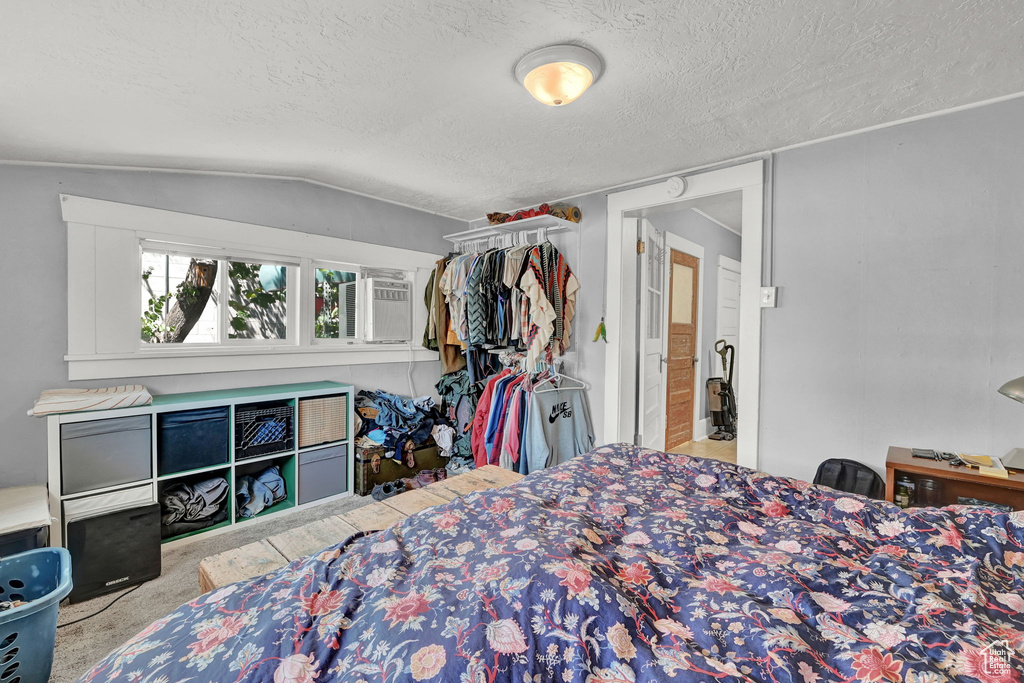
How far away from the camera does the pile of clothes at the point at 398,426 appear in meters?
3.36

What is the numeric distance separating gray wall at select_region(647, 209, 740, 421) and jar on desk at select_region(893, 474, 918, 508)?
8.87 ft

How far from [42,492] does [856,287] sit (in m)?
4.16

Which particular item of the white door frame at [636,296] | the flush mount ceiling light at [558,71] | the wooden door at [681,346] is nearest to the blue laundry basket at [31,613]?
the flush mount ceiling light at [558,71]

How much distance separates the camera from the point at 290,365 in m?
3.18

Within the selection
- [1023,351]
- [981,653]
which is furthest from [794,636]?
[1023,351]

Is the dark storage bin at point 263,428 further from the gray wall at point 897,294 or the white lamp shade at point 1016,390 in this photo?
the white lamp shade at point 1016,390

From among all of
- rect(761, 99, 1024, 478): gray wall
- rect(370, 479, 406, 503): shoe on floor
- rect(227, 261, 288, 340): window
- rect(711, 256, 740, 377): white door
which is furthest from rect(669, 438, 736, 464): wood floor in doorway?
rect(227, 261, 288, 340): window

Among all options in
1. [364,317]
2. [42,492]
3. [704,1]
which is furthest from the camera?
[364,317]

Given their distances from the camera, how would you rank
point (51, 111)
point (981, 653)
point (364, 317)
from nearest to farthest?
point (981, 653), point (51, 111), point (364, 317)

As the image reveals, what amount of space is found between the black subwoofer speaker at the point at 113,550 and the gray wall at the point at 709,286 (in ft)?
14.7

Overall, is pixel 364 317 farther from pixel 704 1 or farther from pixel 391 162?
pixel 704 1

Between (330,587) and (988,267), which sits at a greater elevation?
(988,267)

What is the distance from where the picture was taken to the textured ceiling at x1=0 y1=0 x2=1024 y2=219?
1.37m

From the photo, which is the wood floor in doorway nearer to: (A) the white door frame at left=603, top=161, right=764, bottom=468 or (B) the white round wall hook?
(A) the white door frame at left=603, top=161, right=764, bottom=468
